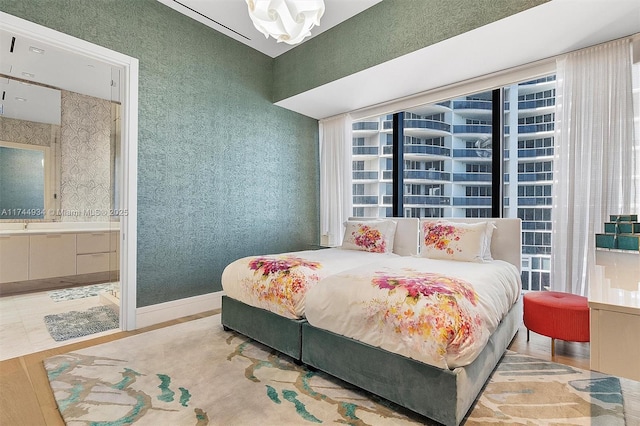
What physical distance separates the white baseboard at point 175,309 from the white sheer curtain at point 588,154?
3499mm

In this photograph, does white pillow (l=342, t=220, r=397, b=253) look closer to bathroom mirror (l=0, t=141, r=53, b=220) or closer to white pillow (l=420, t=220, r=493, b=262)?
white pillow (l=420, t=220, r=493, b=262)

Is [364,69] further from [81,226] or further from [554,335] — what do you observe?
[81,226]

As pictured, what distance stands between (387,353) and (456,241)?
5.35 ft

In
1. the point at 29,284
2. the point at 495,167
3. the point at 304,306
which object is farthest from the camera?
the point at 29,284

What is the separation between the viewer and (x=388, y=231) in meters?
3.57

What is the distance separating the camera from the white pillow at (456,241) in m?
2.86

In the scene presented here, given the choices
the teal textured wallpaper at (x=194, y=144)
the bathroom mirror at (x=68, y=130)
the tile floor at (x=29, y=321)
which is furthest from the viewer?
the bathroom mirror at (x=68, y=130)

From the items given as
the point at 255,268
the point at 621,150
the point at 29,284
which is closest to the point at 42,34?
the point at 255,268

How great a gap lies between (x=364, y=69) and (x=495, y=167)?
181cm

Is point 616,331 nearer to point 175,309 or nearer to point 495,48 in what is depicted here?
point 495,48

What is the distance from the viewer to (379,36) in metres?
3.12

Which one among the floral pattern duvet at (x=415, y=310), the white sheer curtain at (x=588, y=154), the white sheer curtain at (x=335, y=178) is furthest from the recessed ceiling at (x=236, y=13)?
the floral pattern duvet at (x=415, y=310)

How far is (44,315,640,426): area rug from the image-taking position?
5.39 ft

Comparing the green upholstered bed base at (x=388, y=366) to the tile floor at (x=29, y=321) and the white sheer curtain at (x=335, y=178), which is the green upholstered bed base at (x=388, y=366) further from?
the white sheer curtain at (x=335, y=178)
